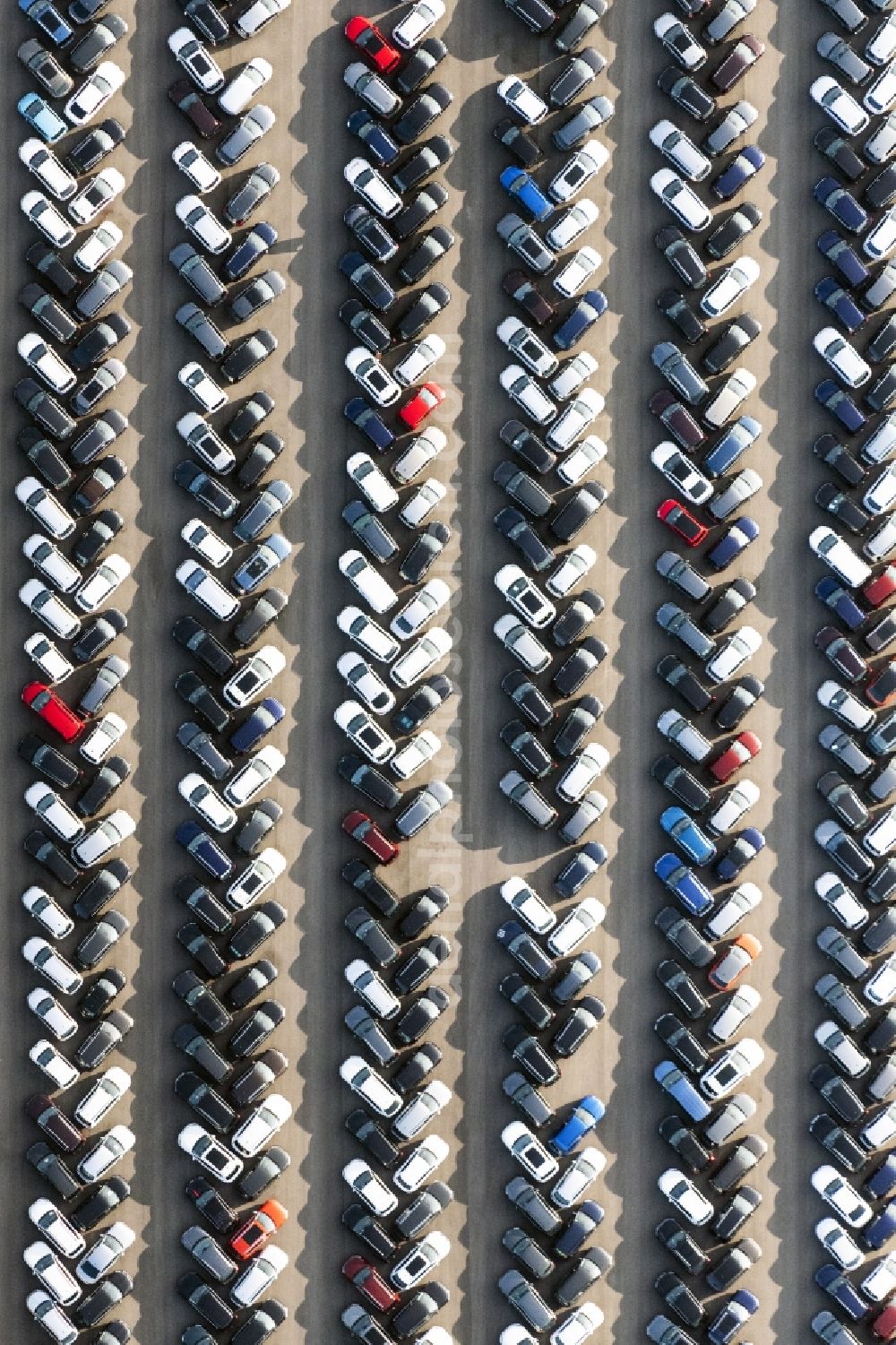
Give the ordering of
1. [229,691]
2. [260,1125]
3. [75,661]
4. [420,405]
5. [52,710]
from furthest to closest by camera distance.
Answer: [75,661] < [420,405] < [229,691] < [52,710] < [260,1125]

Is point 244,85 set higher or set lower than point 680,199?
higher

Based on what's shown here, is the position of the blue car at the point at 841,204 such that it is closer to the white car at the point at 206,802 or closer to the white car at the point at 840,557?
the white car at the point at 840,557

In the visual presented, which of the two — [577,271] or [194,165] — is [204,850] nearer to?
[194,165]

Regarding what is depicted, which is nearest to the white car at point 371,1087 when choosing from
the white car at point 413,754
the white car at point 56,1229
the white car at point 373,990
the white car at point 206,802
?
the white car at point 373,990

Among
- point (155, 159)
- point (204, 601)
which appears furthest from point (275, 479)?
point (155, 159)

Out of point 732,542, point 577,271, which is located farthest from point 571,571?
point 577,271

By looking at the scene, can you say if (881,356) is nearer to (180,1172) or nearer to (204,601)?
(204,601)
